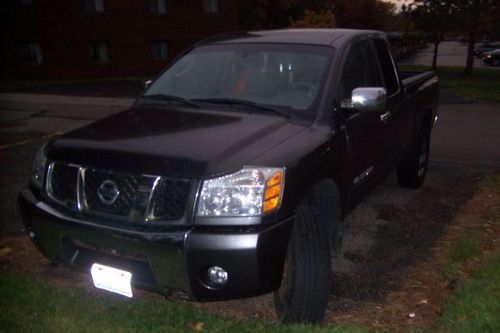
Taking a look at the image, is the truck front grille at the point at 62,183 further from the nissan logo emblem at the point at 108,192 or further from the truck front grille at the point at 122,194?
the nissan logo emblem at the point at 108,192

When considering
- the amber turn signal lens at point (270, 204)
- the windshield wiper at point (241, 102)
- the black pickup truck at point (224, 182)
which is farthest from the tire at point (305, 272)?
the windshield wiper at point (241, 102)

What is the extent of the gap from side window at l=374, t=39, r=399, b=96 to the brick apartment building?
2687 cm

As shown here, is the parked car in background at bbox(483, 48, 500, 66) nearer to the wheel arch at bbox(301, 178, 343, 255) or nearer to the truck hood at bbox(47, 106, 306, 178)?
the wheel arch at bbox(301, 178, 343, 255)

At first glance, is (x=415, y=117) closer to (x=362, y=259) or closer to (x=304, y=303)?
(x=362, y=259)

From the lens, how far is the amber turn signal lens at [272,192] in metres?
2.95

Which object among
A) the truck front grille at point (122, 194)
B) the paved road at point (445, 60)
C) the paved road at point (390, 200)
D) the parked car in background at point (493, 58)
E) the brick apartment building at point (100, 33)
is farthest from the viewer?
the parked car in background at point (493, 58)

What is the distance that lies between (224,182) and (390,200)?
12.8ft

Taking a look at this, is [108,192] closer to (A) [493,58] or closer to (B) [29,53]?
(B) [29,53]

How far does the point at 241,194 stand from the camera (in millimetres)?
2943

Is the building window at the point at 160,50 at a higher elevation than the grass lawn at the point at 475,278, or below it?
below

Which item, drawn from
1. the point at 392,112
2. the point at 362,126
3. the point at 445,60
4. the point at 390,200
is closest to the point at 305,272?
the point at 362,126

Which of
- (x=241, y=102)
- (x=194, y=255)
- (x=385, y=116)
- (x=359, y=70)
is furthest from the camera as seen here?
(x=385, y=116)

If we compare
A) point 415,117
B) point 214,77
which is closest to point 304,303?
point 214,77

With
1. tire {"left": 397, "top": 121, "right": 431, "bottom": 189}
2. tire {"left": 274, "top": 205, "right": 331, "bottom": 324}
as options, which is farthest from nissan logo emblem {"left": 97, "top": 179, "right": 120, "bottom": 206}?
tire {"left": 397, "top": 121, "right": 431, "bottom": 189}
